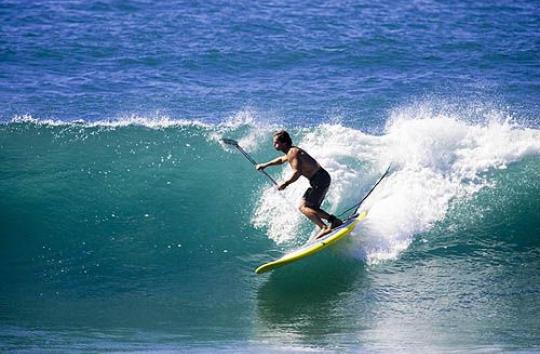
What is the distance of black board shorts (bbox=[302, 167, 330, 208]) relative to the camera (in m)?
10.6

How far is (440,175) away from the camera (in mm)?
12656

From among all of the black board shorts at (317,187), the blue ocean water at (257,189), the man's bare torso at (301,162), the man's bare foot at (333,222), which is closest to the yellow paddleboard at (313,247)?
the man's bare foot at (333,222)

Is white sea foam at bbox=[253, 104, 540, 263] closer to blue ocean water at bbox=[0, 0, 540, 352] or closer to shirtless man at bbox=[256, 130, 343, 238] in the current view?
blue ocean water at bbox=[0, 0, 540, 352]

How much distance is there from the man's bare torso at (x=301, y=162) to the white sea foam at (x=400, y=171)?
1346 millimetres

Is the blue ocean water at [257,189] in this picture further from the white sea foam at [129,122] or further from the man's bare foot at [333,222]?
the man's bare foot at [333,222]

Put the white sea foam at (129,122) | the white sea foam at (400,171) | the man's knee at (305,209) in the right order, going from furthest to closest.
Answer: the white sea foam at (129,122), the white sea foam at (400,171), the man's knee at (305,209)

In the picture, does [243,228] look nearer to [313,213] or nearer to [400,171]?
[313,213]

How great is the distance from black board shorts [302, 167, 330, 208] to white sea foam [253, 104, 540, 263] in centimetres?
96

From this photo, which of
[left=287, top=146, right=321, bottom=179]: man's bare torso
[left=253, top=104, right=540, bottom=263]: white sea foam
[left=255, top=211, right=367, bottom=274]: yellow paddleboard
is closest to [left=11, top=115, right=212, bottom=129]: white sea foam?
[left=253, top=104, right=540, bottom=263]: white sea foam

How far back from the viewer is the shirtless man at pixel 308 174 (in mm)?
10305

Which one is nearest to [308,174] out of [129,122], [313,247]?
[313,247]

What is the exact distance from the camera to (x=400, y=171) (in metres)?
12.7

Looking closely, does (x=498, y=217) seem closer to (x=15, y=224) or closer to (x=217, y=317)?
(x=217, y=317)

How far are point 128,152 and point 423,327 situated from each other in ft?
21.7
